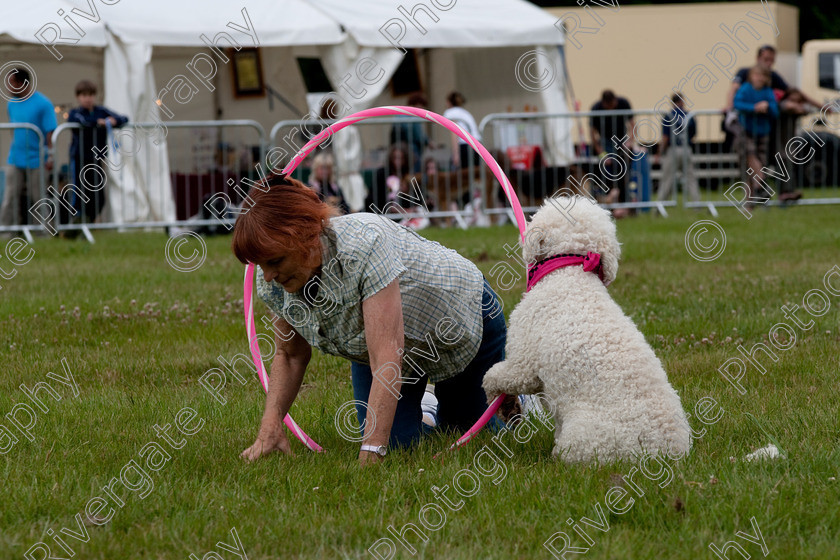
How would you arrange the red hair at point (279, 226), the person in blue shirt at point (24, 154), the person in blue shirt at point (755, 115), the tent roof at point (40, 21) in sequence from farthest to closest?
the person in blue shirt at point (755, 115)
the tent roof at point (40, 21)
the person in blue shirt at point (24, 154)
the red hair at point (279, 226)

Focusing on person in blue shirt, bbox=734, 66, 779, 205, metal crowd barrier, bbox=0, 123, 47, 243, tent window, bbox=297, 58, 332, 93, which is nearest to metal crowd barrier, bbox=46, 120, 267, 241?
metal crowd barrier, bbox=0, 123, 47, 243

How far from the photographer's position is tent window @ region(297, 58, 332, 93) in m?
18.4

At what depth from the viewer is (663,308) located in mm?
7637

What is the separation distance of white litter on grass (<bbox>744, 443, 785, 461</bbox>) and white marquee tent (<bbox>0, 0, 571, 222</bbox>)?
38.5 feet

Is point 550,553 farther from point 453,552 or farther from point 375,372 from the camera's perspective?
point 375,372

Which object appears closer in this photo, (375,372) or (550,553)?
(550,553)

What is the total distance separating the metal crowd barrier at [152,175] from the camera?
13.6 meters

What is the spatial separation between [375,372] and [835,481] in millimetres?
1817

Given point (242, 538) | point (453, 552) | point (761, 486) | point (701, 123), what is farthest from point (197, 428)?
point (701, 123)

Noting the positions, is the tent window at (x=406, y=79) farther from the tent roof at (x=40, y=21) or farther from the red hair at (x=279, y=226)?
the red hair at (x=279, y=226)

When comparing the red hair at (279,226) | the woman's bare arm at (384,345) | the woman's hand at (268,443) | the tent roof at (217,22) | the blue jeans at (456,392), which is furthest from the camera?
the tent roof at (217,22)

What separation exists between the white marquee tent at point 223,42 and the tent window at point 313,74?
24cm

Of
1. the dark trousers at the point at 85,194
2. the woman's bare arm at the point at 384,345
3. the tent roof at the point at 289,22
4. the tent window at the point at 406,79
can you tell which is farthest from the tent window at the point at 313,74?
the woman's bare arm at the point at 384,345

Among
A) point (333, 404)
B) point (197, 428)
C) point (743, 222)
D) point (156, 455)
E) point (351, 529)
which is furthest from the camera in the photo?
point (743, 222)
